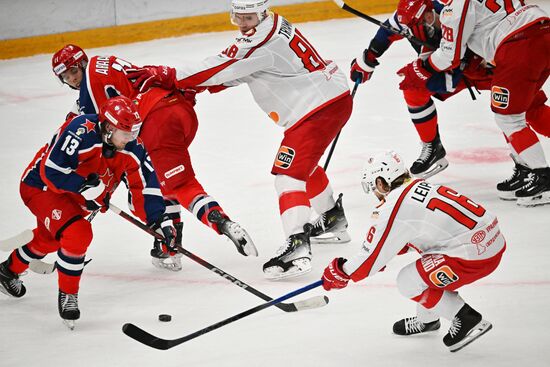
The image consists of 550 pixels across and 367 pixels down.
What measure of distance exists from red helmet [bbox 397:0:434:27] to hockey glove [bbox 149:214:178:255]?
163cm

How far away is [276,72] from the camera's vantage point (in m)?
4.29

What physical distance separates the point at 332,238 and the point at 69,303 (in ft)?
4.40

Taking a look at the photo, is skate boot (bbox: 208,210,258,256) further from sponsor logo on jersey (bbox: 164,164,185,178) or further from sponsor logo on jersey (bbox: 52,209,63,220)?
sponsor logo on jersey (bbox: 52,209,63,220)

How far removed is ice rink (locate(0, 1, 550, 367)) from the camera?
3396 mm

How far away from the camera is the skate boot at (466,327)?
10.5 feet

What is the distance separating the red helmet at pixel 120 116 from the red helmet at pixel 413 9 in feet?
5.96

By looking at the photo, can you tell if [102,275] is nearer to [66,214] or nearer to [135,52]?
[66,214]

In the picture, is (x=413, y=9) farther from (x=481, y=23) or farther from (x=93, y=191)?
(x=93, y=191)

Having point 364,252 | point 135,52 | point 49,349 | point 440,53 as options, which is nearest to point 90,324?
point 49,349

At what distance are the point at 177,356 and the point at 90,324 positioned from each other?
0.53 m

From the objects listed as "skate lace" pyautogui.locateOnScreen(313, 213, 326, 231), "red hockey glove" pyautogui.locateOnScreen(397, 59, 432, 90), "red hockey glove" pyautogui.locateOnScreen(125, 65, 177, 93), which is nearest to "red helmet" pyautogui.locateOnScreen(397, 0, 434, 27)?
"red hockey glove" pyautogui.locateOnScreen(397, 59, 432, 90)

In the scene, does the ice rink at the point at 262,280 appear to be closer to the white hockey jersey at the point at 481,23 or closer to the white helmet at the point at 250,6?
the white hockey jersey at the point at 481,23

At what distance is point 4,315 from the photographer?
3.93m

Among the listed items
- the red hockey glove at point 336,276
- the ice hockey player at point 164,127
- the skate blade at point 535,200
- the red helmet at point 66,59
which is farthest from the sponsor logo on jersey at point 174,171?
the skate blade at point 535,200
